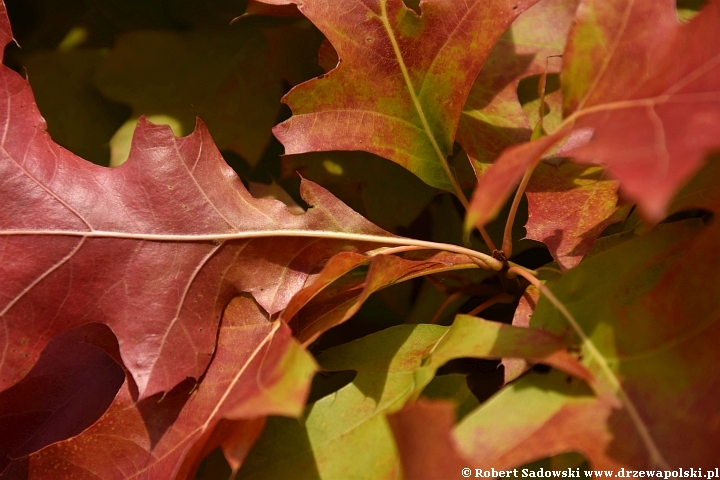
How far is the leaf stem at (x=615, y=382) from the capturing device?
0.47 m

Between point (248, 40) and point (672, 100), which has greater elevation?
point (672, 100)

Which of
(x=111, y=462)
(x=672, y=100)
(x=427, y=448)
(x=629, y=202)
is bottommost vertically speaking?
(x=111, y=462)

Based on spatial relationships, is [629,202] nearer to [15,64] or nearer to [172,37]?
[172,37]

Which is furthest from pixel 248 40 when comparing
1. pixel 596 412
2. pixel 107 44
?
pixel 596 412

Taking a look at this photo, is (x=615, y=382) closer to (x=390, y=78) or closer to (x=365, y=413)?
(x=365, y=413)

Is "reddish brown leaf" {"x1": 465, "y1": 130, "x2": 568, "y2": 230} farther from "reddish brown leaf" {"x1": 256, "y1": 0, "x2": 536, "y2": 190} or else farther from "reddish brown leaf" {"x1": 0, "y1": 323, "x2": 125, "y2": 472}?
"reddish brown leaf" {"x1": 0, "y1": 323, "x2": 125, "y2": 472}

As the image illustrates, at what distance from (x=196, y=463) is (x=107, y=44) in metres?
0.70

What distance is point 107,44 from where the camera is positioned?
955mm

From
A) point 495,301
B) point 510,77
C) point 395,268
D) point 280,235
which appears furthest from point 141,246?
point 510,77

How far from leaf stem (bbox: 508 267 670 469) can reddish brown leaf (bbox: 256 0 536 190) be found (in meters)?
0.25

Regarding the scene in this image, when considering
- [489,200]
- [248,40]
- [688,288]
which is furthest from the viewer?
[248,40]

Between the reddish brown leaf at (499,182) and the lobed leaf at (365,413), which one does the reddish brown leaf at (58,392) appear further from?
the reddish brown leaf at (499,182)

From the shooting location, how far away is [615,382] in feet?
1.63

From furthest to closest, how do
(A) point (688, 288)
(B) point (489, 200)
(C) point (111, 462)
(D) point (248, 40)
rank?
(D) point (248, 40) → (C) point (111, 462) → (A) point (688, 288) → (B) point (489, 200)
